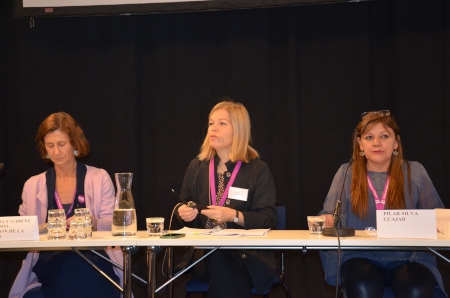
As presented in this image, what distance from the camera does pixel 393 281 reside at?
279 centimetres

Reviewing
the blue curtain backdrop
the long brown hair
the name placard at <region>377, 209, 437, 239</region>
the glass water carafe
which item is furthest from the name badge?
the blue curtain backdrop

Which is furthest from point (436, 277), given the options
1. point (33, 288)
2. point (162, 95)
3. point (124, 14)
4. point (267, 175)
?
point (124, 14)

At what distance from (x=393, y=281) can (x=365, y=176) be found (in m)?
0.69

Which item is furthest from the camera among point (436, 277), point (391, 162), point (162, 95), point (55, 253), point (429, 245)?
point (162, 95)

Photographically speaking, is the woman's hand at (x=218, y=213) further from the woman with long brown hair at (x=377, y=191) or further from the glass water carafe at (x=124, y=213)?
the woman with long brown hair at (x=377, y=191)

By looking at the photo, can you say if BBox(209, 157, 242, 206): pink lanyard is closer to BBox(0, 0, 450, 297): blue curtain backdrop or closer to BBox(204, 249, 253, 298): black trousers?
BBox(204, 249, 253, 298): black trousers

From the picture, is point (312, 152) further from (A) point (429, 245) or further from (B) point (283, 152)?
(A) point (429, 245)

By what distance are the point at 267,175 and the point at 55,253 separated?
4.01ft

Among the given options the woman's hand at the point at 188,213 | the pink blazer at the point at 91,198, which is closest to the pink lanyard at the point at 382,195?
the woman's hand at the point at 188,213

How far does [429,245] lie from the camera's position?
246 centimetres

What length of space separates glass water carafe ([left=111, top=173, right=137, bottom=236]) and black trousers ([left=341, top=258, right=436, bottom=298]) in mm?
1041

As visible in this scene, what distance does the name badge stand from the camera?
3.28 meters

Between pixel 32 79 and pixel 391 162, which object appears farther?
pixel 32 79

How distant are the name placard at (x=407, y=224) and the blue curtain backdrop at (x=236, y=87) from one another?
1.83m
